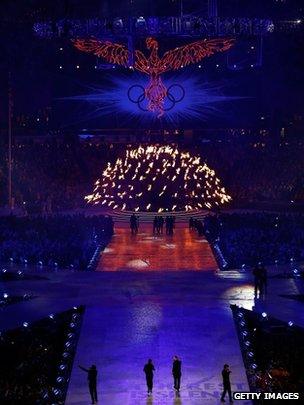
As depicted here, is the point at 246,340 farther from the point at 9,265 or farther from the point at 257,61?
the point at 257,61

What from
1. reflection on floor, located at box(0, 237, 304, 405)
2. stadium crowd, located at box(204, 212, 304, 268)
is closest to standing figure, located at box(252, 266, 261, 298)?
reflection on floor, located at box(0, 237, 304, 405)

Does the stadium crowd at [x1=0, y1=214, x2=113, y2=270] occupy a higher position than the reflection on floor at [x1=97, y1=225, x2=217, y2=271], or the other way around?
the stadium crowd at [x1=0, y1=214, x2=113, y2=270]

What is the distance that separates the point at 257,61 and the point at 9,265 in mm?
25486

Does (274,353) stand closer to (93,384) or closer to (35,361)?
(93,384)

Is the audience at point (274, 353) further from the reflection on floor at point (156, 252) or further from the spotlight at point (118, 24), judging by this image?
the spotlight at point (118, 24)

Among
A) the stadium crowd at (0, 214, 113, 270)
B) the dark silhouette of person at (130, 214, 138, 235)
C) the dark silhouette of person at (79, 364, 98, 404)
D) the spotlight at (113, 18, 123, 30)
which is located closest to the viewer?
the dark silhouette of person at (79, 364, 98, 404)

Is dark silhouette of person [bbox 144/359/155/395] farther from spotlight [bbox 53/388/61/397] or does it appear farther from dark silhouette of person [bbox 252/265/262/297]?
dark silhouette of person [bbox 252/265/262/297]

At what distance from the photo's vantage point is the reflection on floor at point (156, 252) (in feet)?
102

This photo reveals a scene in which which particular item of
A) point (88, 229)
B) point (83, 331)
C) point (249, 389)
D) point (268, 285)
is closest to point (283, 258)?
point (268, 285)

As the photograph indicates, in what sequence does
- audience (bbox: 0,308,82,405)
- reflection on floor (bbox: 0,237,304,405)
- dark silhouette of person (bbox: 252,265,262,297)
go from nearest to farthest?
audience (bbox: 0,308,82,405) < reflection on floor (bbox: 0,237,304,405) < dark silhouette of person (bbox: 252,265,262,297)

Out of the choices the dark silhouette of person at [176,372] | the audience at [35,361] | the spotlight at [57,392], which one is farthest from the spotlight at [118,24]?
the spotlight at [57,392]

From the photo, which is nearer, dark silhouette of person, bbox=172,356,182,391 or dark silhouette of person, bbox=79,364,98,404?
dark silhouette of person, bbox=79,364,98,404

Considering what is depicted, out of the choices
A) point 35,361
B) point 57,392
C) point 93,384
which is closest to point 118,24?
point 35,361

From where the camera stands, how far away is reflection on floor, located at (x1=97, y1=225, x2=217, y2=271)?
31.2 metres
